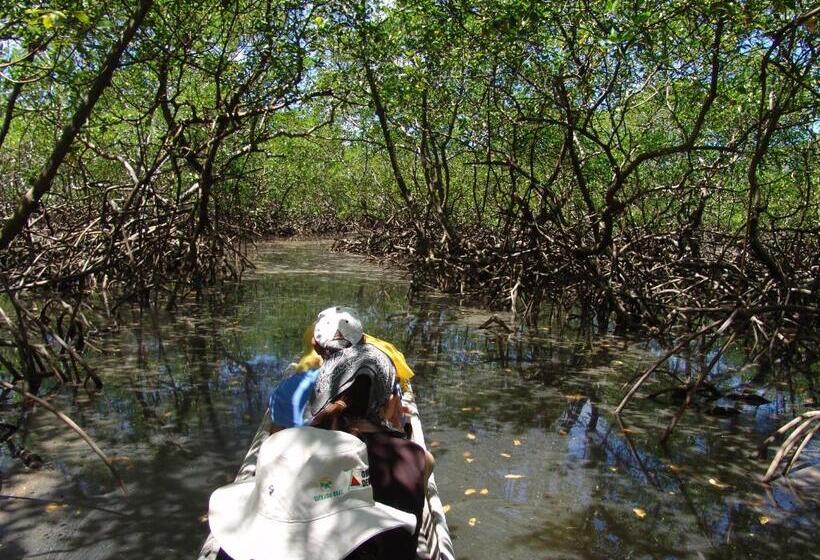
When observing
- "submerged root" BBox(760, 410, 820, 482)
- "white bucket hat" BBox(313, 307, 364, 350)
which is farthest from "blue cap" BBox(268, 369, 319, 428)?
"submerged root" BBox(760, 410, 820, 482)

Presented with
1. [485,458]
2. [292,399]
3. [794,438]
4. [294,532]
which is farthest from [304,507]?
[794,438]

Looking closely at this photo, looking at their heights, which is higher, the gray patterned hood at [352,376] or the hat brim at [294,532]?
the gray patterned hood at [352,376]

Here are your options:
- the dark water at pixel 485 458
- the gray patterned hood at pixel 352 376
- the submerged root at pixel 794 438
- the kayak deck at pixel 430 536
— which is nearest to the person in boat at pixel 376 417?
the gray patterned hood at pixel 352 376

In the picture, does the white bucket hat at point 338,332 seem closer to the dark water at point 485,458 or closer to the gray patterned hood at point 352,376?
the gray patterned hood at point 352,376

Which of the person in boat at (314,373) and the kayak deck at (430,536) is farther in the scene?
the person in boat at (314,373)

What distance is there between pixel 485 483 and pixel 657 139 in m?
8.19

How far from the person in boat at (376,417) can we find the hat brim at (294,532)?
0.20m

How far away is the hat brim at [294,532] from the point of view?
165 cm

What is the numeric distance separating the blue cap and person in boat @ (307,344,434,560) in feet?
0.27

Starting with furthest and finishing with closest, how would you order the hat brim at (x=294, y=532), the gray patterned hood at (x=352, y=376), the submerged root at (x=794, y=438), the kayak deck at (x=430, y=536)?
the submerged root at (x=794, y=438) < the gray patterned hood at (x=352, y=376) < the kayak deck at (x=430, y=536) < the hat brim at (x=294, y=532)

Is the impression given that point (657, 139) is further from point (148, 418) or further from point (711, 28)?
point (148, 418)

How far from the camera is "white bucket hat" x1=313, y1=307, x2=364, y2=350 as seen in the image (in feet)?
8.85

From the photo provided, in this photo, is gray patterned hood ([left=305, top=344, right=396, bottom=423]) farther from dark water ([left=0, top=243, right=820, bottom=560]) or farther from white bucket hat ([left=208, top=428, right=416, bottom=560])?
dark water ([left=0, top=243, right=820, bottom=560])

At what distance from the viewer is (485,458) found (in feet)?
13.6
